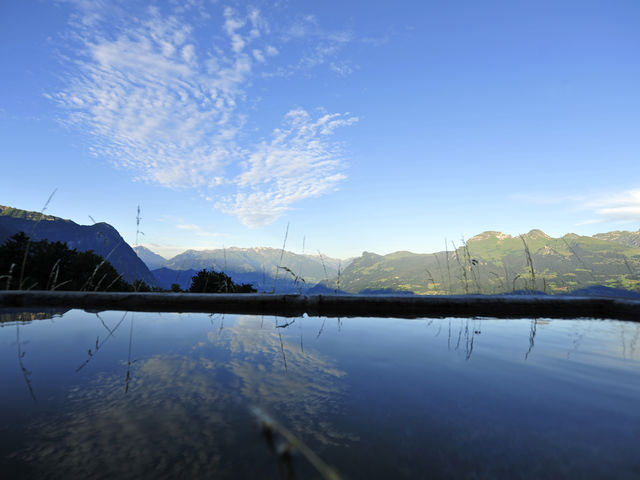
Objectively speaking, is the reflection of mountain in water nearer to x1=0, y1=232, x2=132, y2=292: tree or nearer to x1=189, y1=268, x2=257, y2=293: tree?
x1=189, y1=268, x2=257, y2=293: tree

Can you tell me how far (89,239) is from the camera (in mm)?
145750

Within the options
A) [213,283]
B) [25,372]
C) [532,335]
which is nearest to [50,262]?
[213,283]

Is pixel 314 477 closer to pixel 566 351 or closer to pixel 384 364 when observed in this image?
pixel 384 364

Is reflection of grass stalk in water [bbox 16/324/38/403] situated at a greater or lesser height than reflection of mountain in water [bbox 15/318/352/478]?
greater

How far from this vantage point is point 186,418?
1.02 meters

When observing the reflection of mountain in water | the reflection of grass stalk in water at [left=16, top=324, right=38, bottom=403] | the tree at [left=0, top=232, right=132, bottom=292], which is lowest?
the reflection of mountain in water

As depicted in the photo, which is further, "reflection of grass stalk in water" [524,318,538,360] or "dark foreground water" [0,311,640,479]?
"reflection of grass stalk in water" [524,318,538,360]

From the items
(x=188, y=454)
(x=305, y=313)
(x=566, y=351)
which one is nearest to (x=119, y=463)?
(x=188, y=454)

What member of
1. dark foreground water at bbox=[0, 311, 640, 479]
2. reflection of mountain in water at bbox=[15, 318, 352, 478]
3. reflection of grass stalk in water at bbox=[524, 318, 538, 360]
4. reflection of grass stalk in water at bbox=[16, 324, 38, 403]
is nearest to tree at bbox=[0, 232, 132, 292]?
reflection of grass stalk in water at bbox=[16, 324, 38, 403]

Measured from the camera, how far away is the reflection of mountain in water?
800mm

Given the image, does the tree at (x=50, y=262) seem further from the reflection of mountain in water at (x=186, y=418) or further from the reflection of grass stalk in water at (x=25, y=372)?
the reflection of mountain in water at (x=186, y=418)

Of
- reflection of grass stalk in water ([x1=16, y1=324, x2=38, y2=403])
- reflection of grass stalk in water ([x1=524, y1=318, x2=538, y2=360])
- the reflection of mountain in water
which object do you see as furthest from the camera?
reflection of grass stalk in water ([x1=524, y1=318, x2=538, y2=360])

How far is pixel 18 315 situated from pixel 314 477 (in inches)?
123

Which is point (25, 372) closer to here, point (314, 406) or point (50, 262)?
point (314, 406)
